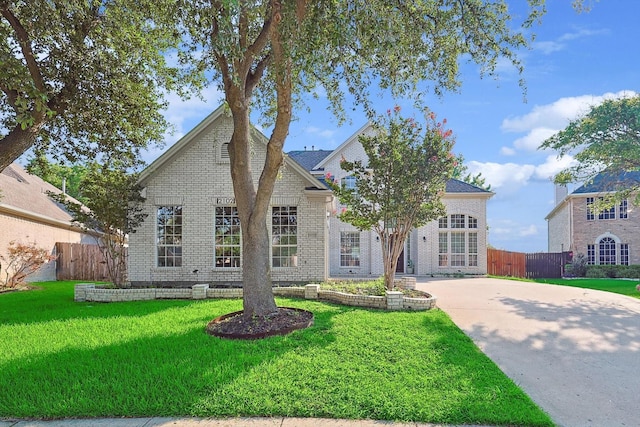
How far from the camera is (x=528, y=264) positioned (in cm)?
2195

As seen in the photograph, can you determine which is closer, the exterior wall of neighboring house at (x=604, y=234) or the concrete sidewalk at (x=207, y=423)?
the concrete sidewalk at (x=207, y=423)

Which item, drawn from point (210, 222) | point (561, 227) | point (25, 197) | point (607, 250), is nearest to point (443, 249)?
point (607, 250)

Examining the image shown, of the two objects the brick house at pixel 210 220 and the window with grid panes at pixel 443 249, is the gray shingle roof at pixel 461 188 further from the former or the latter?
the brick house at pixel 210 220

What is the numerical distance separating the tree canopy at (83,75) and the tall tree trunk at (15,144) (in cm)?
2

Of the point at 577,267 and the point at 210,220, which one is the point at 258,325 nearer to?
the point at 210,220

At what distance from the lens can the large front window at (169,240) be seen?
44.9 feet


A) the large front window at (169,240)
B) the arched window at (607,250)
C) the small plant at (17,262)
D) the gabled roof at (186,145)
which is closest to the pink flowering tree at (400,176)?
the gabled roof at (186,145)

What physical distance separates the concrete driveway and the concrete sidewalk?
2.04 meters

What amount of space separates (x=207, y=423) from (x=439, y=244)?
60.9 ft

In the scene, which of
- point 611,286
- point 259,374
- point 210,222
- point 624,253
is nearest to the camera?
point 259,374

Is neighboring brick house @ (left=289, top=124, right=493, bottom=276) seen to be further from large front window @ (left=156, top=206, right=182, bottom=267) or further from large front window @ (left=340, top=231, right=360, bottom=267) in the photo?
large front window @ (left=156, top=206, right=182, bottom=267)

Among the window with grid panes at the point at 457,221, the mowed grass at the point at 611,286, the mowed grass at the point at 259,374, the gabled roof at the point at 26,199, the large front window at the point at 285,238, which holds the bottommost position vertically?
the mowed grass at the point at 611,286

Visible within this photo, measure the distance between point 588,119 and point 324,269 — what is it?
13921 mm

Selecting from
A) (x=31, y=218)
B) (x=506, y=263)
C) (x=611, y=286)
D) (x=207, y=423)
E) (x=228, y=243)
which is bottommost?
(x=611, y=286)
